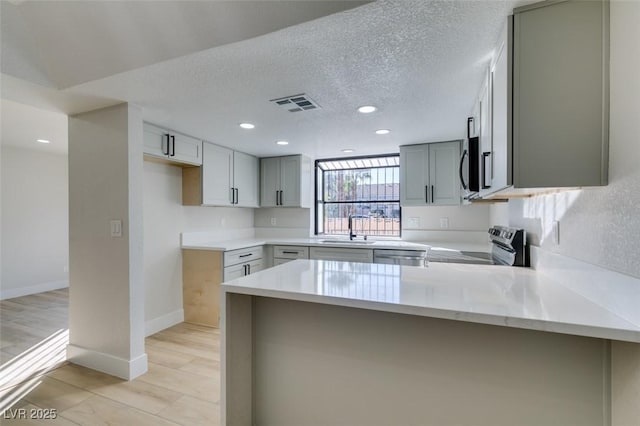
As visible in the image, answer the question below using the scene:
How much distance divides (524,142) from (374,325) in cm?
100

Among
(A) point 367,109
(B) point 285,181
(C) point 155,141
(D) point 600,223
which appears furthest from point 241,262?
(D) point 600,223

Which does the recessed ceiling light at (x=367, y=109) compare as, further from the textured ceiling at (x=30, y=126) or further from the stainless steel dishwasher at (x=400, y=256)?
the textured ceiling at (x=30, y=126)

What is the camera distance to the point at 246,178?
3990 millimetres

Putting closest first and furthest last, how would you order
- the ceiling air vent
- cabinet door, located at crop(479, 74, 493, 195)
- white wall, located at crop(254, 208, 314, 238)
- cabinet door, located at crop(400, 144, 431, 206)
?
cabinet door, located at crop(479, 74, 493, 195) → the ceiling air vent → cabinet door, located at crop(400, 144, 431, 206) → white wall, located at crop(254, 208, 314, 238)

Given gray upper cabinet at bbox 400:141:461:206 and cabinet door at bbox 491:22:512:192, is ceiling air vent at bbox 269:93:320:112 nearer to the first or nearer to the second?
cabinet door at bbox 491:22:512:192

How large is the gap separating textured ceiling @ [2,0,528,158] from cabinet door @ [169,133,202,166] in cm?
13

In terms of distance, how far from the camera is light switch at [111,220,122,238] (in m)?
2.25

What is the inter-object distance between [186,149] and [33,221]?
3523mm

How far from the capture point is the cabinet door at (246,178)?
3805 millimetres

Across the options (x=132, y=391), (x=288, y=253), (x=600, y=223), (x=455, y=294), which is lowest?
(x=132, y=391)

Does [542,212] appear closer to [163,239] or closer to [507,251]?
[507,251]

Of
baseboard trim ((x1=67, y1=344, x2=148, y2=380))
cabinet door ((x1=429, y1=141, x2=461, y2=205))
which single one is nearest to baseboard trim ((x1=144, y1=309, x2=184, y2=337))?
baseboard trim ((x1=67, y1=344, x2=148, y2=380))

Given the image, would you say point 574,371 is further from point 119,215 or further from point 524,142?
point 119,215

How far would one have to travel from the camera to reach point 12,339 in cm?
288
